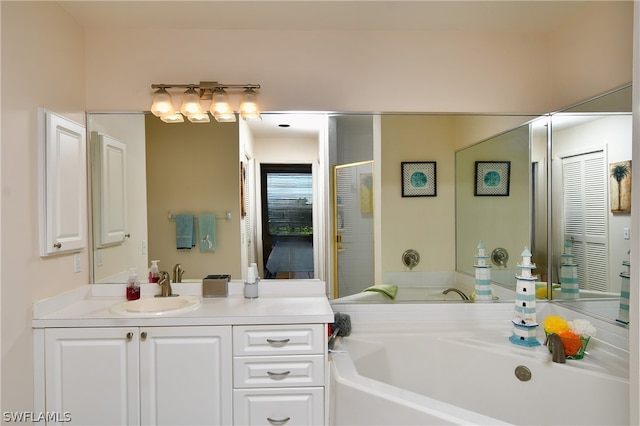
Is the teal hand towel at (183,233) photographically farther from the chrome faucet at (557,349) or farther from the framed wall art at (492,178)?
the chrome faucet at (557,349)

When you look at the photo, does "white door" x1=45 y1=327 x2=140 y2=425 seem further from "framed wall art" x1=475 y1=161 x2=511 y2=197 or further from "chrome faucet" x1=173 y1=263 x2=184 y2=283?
"framed wall art" x1=475 y1=161 x2=511 y2=197

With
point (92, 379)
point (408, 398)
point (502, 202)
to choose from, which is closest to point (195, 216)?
point (92, 379)

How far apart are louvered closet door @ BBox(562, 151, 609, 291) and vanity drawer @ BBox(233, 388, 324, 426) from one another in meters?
1.54

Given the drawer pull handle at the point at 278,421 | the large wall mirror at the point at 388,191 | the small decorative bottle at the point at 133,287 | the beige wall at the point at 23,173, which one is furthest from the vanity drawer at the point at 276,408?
the beige wall at the point at 23,173

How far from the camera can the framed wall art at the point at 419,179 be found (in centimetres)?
227

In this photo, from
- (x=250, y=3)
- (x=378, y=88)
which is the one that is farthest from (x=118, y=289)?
(x=378, y=88)

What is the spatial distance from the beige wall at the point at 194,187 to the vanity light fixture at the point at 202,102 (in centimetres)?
10

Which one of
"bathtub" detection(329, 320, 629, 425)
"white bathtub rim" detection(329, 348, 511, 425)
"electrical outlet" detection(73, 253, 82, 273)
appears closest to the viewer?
"white bathtub rim" detection(329, 348, 511, 425)

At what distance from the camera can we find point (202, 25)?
2129 millimetres

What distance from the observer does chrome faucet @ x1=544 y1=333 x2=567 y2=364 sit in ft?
5.87

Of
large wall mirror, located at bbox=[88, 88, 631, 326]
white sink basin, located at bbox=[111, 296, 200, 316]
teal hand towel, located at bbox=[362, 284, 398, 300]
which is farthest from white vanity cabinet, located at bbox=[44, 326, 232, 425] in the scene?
teal hand towel, located at bbox=[362, 284, 398, 300]

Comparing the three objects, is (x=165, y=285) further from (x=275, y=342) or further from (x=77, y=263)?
(x=275, y=342)

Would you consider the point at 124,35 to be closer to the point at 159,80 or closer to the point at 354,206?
the point at 159,80

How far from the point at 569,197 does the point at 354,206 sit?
1.19 m
